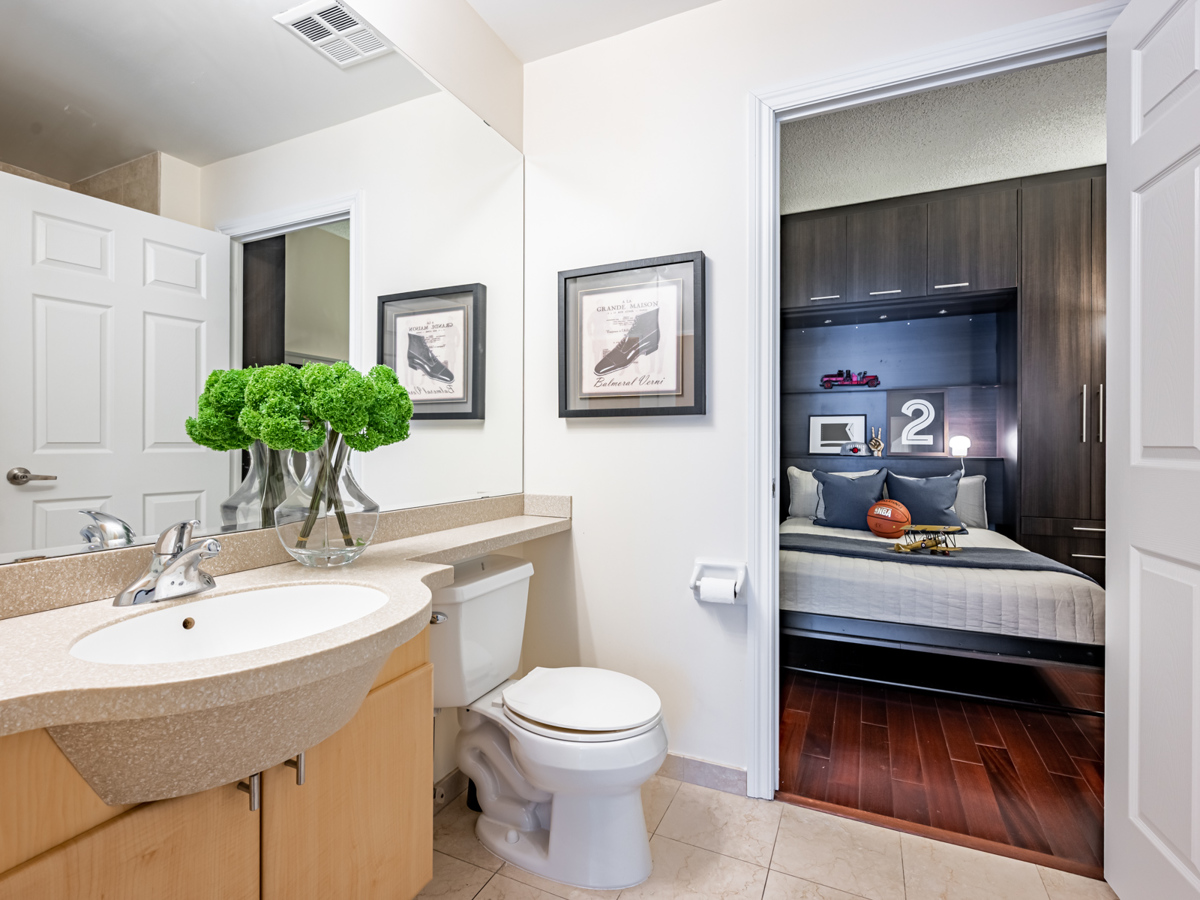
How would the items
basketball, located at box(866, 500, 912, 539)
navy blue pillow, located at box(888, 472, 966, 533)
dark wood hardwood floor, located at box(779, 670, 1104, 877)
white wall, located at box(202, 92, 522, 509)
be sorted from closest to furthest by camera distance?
1. white wall, located at box(202, 92, 522, 509)
2. dark wood hardwood floor, located at box(779, 670, 1104, 877)
3. basketball, located at box(866, 500, 912, 539)
4. navy blue pillow, located at box(888, 472, 966, 533)

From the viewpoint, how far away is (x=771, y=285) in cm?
189

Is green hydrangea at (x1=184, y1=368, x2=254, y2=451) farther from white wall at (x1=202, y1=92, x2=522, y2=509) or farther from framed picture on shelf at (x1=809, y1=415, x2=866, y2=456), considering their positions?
framed picture on shelf at (x1=809, y1=415, x2=866, y2=456)

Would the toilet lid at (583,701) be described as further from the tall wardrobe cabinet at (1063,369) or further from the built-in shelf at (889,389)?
the tall wardrobe cabinet at (1063,369)

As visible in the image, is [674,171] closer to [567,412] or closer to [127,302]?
[567,412]

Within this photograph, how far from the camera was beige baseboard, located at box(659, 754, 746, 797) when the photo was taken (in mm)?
1896

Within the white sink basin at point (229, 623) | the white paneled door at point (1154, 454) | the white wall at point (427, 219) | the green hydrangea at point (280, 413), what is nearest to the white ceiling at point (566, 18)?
the white wall at point (427, 219)

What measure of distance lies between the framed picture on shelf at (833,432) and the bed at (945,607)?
1.59 m

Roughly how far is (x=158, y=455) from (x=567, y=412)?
123 centimetres

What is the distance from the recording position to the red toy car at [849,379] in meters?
4.33

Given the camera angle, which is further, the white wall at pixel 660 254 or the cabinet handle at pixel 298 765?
the white wall at pixel 660 254

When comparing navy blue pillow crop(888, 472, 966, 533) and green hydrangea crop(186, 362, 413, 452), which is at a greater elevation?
green hydrangea crop(186, 362, 413, 452)

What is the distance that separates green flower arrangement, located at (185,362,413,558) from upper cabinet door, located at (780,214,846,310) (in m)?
3.28

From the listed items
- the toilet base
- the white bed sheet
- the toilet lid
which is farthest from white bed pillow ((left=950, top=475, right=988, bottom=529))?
the toilet base

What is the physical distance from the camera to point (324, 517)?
4.42ft
